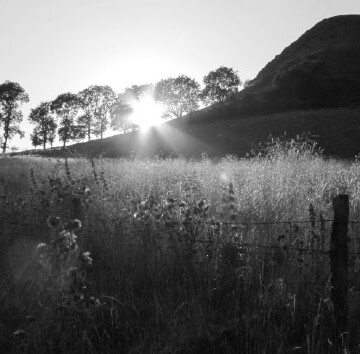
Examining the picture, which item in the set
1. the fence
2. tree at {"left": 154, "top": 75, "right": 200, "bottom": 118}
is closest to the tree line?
tree at {"left": 154, "top": 75, "right": 200, "bottom": 118}

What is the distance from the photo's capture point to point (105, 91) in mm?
76188

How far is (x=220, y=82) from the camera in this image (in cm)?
7431

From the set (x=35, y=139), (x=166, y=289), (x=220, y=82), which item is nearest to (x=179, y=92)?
(x=220, y=82)

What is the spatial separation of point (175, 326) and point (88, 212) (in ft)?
11.4

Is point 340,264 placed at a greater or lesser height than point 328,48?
lesser

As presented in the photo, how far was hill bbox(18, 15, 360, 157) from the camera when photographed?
35906 mm

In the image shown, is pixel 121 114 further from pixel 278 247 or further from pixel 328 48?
pixel 278 247

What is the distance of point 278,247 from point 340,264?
2.62 ft

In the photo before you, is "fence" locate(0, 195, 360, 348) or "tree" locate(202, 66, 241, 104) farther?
"tree" locate(202, 66, 241, 104)

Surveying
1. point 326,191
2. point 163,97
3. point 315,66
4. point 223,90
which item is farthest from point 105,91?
point 326,191

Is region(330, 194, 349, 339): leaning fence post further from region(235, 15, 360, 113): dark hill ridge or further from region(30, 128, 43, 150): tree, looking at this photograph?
region(30, 128, 43, 150): tree

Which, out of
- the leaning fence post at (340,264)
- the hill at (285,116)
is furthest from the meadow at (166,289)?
the hill at (285,116)

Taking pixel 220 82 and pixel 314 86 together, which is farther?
pixel 220 82

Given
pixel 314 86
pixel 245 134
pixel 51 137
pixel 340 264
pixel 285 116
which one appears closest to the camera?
pixel 340 264
